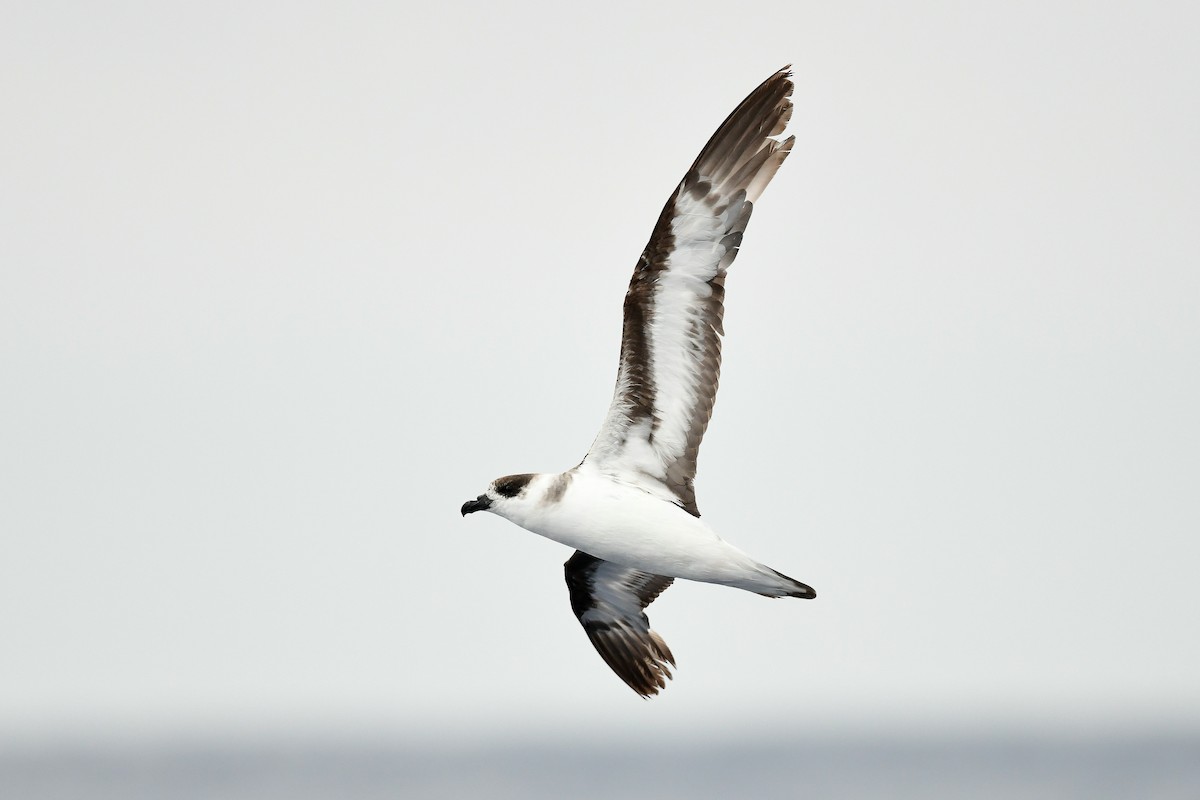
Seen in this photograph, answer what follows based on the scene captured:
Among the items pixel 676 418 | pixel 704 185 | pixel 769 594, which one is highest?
pixel 704 185

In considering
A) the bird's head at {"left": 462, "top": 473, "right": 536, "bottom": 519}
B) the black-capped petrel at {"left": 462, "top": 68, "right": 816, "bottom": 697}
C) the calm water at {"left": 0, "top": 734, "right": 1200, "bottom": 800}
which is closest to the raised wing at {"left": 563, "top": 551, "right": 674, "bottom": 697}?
the black-capped petrel at {"left": 462, "top": 68, "right": 816, "bottom": 697}

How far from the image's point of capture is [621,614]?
2025cm

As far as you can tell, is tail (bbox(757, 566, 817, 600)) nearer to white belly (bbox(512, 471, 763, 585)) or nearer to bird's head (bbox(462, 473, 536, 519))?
white belly (bbox(512, 471, 763, 585))

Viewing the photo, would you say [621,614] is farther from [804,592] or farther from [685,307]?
[685,307]

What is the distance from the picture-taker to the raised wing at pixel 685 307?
57.2 ft

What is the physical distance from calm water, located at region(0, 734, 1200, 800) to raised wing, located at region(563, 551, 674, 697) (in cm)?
11025

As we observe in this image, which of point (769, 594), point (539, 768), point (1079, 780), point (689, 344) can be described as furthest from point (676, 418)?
point (539, 768)

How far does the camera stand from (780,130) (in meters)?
17.5

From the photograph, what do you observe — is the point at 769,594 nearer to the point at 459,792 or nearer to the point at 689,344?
the point at 689,344

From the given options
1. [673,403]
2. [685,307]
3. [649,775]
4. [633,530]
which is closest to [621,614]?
[633,530]

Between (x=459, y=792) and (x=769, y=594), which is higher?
(x=459, y=792)

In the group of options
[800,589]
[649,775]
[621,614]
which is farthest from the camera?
[649,775]

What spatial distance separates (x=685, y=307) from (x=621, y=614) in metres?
4.10

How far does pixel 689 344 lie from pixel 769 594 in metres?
2.50
